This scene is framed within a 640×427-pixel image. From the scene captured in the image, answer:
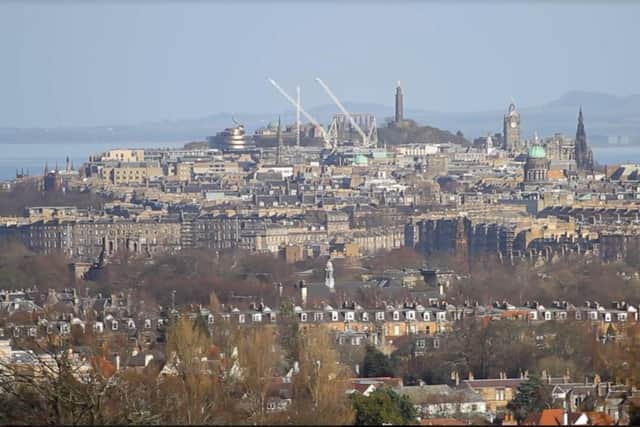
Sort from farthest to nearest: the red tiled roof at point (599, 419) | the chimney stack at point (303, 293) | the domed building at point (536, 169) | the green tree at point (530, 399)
A: the domed building at point (536, 169) → the chimney stack at point (303, 293) → the green tree at point (530, 399) → the red tiled roof at point (599, 419)

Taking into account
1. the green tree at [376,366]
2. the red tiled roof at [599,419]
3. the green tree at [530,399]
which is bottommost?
the green tree at [376,366]

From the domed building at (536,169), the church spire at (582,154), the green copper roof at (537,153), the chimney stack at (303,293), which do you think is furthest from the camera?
the church spire at (582,154)

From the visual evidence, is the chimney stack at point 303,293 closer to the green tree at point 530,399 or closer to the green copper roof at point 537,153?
the green tree at point 530,399

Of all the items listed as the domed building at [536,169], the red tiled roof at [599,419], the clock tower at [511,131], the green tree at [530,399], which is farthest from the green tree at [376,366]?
the clock tower at [511,131]

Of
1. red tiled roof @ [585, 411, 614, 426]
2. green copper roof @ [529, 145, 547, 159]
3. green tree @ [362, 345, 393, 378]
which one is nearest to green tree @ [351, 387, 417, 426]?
red tiled roof @ [585, 411, 614, 426]

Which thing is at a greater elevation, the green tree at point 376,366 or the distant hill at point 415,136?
the green tree at point 376,366

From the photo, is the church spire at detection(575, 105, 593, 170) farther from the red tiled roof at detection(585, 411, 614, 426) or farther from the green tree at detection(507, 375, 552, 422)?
the red tiled roof at detection(585, 411, 614, 426)

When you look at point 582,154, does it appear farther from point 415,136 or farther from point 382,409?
point 382,409

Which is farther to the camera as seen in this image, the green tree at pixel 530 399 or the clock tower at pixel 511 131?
the clock tower at pixel 511 131
